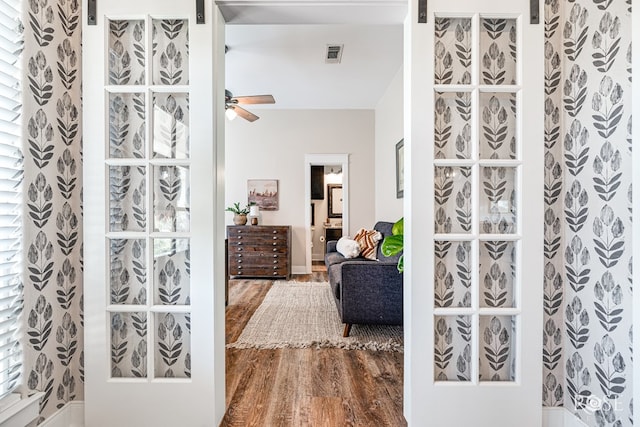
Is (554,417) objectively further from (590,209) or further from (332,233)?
(332,233)

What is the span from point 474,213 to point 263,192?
15.6 feet

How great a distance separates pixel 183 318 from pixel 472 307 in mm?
1378

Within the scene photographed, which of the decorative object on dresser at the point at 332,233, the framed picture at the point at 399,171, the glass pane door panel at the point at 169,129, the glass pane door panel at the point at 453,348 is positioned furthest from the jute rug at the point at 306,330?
the decorative object on dresser at the point at 332,233

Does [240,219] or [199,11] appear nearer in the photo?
[199,11]

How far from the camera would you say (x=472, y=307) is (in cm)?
166

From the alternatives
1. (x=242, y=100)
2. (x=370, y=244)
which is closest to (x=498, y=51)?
(x=242, y=100)

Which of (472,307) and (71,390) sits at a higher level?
(472,307)

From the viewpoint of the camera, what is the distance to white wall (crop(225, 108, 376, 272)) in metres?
6.08

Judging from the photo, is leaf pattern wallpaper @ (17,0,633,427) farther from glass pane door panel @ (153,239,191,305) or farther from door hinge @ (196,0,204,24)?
door hinge @ (196,0,204,24)

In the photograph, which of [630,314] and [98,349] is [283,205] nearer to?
[98,349]

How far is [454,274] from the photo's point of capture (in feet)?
5.51

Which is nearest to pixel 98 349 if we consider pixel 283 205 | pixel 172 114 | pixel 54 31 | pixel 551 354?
pixel 172 114

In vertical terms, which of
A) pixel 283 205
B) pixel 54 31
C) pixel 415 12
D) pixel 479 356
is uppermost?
pixel 415 12

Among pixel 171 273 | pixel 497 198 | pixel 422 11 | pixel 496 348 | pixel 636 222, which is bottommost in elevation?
pixel 496 348
